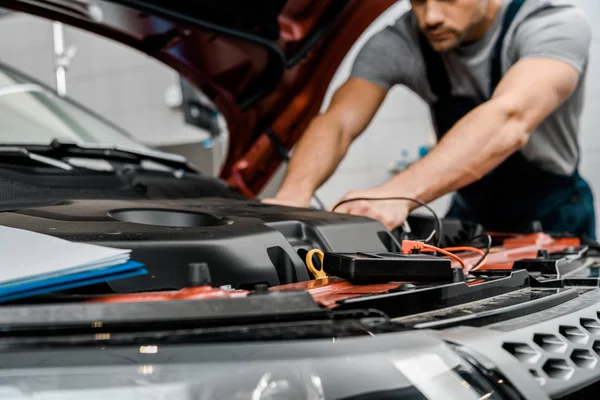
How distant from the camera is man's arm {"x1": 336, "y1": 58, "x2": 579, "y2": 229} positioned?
1364 mm

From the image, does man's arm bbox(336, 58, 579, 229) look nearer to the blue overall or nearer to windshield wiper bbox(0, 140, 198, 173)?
the blue overall

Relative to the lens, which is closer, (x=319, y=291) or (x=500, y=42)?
(x=319, y=291)

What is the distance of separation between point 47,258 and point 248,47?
3.32ft

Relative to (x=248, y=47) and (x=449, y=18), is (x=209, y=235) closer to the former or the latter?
(x=248, y=47)

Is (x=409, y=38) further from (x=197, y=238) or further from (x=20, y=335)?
(x=20, y=335)

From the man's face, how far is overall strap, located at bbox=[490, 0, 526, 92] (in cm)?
7

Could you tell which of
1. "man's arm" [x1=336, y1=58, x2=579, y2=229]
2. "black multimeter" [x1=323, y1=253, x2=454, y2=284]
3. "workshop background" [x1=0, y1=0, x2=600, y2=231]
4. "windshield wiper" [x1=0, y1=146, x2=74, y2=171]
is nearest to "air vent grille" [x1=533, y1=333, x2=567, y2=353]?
"black multimeter" [x1=323, y1=253, x2=454, y2=284]

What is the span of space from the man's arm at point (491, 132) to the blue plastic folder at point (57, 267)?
32.8 inches

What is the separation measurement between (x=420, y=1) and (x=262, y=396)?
1322 millimetres

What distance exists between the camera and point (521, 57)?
1504mm

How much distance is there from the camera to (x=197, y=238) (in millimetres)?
691

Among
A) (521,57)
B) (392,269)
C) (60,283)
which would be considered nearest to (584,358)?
(392,269)

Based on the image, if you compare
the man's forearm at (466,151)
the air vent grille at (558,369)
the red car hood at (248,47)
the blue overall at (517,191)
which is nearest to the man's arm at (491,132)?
the man's forearm at (466,151)

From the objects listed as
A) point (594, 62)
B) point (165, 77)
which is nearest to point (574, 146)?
point (594, 62)
